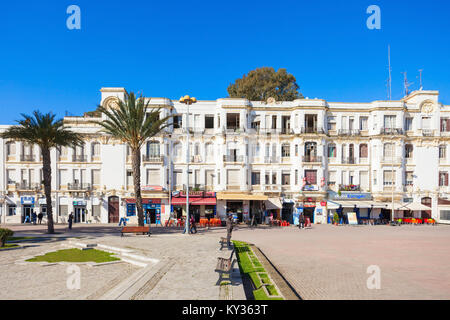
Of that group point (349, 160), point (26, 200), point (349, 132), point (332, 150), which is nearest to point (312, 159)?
point (332, 150)

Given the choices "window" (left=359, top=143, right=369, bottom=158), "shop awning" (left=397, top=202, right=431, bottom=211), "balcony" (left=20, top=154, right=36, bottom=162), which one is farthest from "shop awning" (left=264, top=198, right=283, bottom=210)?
"balcony" (left=20, top=154, right=36, bottom=162)

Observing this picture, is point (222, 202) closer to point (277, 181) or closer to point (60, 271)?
point (277, 181)

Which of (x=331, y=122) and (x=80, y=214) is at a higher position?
(x=331, y=122)

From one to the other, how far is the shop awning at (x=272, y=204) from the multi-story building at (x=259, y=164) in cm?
12

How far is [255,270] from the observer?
522 inches

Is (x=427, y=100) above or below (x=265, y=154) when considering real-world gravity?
above

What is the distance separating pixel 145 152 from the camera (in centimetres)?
3891

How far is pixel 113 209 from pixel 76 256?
22.4 meters

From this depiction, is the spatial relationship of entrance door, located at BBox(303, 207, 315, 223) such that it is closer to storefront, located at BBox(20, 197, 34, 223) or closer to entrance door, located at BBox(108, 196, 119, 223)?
entrance door, located at BBox(108, 196, 119, 223)

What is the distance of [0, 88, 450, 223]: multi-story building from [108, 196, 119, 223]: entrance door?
4.9 inches

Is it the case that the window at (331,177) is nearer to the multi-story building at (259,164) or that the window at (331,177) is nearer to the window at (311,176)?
the multi-story building at (259,164)

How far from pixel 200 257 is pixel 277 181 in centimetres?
2489

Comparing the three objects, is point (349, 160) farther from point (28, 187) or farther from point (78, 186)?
point (28, 187)
